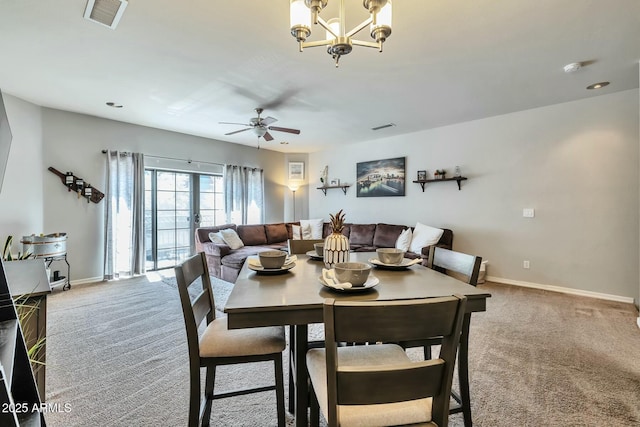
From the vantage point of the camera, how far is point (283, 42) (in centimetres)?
237

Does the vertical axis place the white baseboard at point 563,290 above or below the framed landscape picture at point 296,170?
below

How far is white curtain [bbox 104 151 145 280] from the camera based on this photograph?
444 cm

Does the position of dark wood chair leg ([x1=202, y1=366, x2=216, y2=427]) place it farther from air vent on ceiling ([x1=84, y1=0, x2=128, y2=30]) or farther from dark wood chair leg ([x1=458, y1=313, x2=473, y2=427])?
air vent on ceiling ([x1=84, y1=0, x2=128, y2=30])

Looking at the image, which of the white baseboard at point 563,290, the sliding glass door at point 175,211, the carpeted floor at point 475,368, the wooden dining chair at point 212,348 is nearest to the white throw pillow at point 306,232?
the sliding glass door at point 175,211

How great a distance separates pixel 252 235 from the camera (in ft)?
18.2

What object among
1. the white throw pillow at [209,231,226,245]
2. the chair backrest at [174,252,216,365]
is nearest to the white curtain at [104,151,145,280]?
the white throw pillow at [209,231,226,245]

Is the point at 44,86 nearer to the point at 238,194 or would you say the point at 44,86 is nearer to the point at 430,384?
the point at 238,194

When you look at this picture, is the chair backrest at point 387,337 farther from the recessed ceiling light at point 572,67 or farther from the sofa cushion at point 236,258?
the sofa cushion at point 236,258

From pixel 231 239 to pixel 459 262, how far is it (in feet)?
13.1

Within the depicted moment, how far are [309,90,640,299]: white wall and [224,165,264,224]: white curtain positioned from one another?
3333 millimetres

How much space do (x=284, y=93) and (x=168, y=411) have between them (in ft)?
10.2

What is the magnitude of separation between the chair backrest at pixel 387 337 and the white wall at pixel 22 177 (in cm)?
463

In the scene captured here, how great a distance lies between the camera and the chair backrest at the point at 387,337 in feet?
2.63

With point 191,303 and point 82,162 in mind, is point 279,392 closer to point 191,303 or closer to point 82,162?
point 191,303
